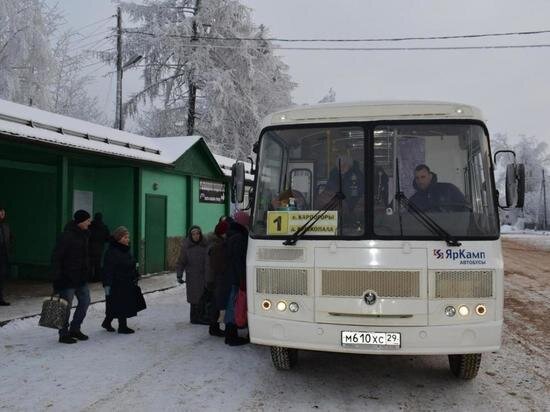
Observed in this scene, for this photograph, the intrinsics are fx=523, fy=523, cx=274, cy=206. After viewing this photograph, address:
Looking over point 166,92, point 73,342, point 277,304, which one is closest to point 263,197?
point 277,304

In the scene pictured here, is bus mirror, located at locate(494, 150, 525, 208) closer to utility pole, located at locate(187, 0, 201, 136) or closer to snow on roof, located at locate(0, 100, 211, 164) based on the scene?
A: snow on roof, located at locate(0, 100, 211, 164)

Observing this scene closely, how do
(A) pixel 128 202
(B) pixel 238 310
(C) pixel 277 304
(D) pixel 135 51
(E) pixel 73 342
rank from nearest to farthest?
(C) pixel 277 304 < (B) pixel 238 310 < (E) pixel 73 342 < (A) pixel 128 202 < (D) pixel 135 51

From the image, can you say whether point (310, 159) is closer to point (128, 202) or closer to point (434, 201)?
point (434, 201)

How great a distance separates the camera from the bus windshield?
4.88 m

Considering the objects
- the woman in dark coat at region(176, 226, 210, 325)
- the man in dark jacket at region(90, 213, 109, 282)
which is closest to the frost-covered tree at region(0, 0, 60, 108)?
the man in dark jacket at region(90, 213, 109, 282)

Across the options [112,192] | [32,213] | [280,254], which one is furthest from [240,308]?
[32,213]

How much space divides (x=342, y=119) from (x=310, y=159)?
51 centimetres

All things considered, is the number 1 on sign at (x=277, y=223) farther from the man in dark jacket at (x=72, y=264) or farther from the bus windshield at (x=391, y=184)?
the man in dark jacket at (x=72, y=264)

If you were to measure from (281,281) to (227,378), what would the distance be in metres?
1.39

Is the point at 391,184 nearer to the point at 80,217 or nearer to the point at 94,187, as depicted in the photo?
the point at 80,217

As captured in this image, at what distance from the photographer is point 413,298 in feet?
15.5

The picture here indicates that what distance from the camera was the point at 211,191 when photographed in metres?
17.3

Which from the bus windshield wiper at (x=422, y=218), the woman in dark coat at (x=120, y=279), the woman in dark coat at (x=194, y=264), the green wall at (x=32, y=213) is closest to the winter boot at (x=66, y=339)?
the woman in dark coat at (x=120, y=279)

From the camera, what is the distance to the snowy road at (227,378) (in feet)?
16.0
